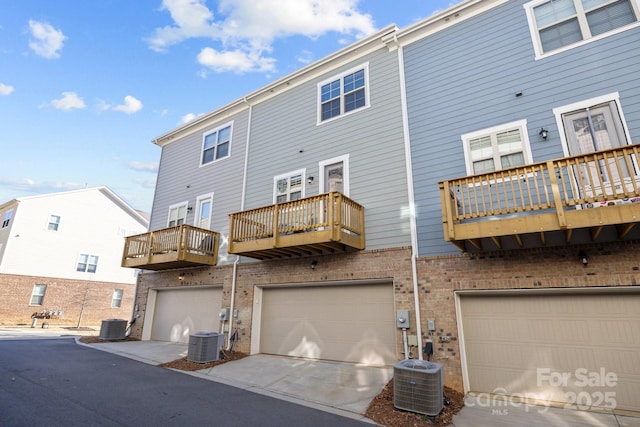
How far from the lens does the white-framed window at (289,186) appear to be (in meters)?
9.90

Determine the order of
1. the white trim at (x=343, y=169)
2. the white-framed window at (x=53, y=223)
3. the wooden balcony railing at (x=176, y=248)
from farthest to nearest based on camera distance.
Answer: the white-framed window at (x=53, y=223) < the wooden balcony railing at (x=176, y=248) < the white trim at (x=343, y=169)

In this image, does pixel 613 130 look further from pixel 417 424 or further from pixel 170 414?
pixel 170 414

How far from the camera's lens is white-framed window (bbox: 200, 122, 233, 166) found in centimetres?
1262

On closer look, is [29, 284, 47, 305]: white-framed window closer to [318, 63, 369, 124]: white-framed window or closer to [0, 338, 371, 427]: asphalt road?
[0, 338, 371, 427]: asphalt road

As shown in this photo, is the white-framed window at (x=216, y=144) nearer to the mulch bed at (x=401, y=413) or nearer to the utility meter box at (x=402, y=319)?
the utility meter box at (x=402, y=319)

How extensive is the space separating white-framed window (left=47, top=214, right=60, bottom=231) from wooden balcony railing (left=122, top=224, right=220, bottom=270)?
44.9ft

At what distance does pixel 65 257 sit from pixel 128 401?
837 inches

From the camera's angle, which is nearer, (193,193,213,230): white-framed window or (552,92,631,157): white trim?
(552,92,631,157): white trim

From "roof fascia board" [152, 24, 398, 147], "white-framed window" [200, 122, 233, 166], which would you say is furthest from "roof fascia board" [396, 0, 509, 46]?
"white-framed window" [200, 122, 233, 166]

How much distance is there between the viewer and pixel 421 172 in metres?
7.68

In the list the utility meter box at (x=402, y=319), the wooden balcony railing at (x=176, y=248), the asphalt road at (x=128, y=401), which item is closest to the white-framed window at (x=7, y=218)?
the wooden balcony railing at (x=176, y=248)

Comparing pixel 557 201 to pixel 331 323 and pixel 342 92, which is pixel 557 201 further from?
pixel 342 92

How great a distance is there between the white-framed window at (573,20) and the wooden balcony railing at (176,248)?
11207 mm

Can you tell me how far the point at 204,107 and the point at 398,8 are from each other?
9051mm
